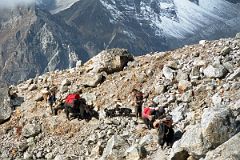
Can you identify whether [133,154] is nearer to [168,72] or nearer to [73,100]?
[168,72]

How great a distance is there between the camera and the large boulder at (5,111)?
38.0 meters

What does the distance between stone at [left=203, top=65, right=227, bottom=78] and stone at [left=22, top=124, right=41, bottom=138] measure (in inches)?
404

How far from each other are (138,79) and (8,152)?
333 inches

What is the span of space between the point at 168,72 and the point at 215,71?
10.5 feet

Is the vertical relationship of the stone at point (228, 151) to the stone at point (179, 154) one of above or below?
above

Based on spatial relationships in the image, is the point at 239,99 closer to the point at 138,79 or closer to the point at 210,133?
the point at 210,133

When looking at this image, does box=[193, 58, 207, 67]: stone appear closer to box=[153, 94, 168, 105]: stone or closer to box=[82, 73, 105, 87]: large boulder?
box=[153, 94, 168, 105]: stone

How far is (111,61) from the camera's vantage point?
38.1 meters

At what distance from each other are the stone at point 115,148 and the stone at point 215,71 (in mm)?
5830

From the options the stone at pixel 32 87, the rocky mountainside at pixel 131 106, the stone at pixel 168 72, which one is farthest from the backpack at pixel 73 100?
the stone at pixel 32 87

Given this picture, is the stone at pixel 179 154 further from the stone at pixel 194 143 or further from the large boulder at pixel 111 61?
the large boulder at pixel 111 61

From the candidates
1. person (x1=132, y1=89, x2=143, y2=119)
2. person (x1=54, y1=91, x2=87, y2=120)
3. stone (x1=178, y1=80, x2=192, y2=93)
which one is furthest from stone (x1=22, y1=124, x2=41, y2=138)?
stone (x1=178, y1=80, x2=192, y2=93)

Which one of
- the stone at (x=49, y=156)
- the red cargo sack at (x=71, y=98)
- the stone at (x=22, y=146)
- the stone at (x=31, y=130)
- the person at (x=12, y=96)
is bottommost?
the stone at (x=49, y=156)

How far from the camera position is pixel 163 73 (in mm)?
33906
